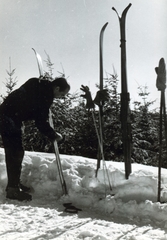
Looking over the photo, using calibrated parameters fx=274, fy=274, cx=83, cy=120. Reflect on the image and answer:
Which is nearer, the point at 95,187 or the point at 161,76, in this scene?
the point at 161,76

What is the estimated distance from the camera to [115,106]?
30.7ft

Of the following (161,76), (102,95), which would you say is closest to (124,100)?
(102,95)

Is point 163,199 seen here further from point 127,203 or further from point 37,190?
point 37,190

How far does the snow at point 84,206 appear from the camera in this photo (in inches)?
89.6

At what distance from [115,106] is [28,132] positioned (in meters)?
3.07

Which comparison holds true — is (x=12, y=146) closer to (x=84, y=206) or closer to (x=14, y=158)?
(x=14, y=158)

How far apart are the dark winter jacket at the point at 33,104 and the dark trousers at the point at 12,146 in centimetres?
7

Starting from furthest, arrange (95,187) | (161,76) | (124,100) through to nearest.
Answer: (124,100) < (95,187) < (161,76)

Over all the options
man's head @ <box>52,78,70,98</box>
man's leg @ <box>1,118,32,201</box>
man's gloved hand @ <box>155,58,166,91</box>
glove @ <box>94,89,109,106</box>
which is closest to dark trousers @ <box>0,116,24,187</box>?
man's leg @ <box>1,118,32,201</box>

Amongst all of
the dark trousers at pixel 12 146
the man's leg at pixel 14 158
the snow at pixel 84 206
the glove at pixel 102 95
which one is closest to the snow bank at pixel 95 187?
the snow at pixel 84 206

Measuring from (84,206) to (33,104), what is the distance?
1.30 meters

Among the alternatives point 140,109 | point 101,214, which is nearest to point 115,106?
point 140,109

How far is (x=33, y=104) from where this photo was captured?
126 inches

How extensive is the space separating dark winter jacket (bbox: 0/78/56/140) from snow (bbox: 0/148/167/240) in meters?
0.74
